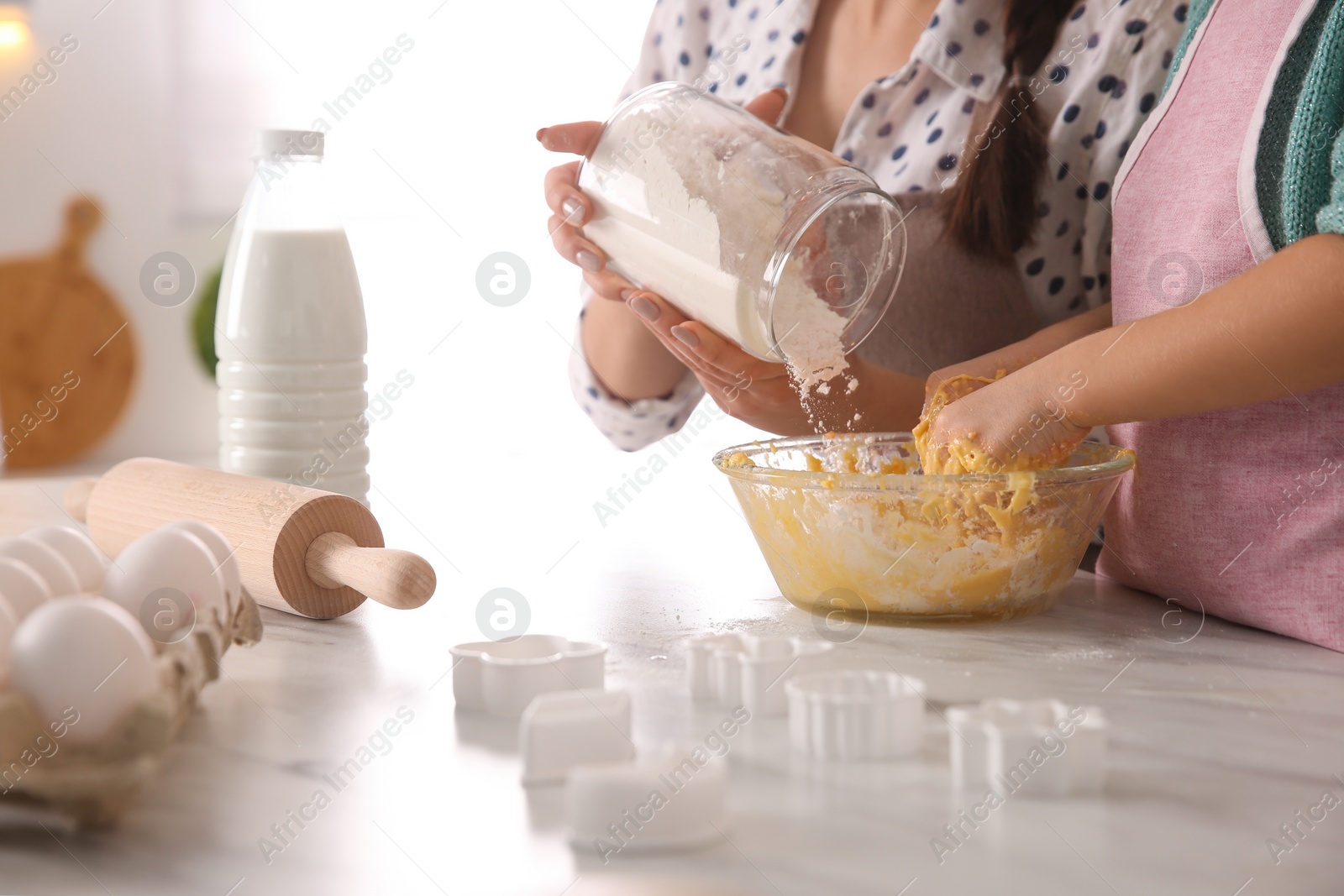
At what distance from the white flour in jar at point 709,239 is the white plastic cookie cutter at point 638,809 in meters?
0.36

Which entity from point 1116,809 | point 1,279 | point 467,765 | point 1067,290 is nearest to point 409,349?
point 1,279

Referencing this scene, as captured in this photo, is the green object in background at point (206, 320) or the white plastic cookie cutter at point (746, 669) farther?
the green object in background at point (206, 320)

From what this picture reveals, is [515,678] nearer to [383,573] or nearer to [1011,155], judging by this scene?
[383,573]

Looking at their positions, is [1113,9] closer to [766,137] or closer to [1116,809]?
[766,137]

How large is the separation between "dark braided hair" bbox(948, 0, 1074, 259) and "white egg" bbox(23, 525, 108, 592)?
29.7 inches

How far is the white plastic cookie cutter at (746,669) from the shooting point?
60cm

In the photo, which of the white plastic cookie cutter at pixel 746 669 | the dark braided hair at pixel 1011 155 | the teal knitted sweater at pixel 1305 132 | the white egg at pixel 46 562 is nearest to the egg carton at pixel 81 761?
the white egg at pixel 46 562

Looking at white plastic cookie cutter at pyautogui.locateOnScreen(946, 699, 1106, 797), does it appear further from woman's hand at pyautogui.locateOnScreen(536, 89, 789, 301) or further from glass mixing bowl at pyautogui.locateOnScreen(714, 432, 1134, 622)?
woman's hand at pyautogui.locateOnScreen(536, 89, 789, 301)

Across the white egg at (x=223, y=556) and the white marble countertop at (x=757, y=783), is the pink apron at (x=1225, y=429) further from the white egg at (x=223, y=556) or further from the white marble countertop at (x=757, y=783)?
the white egg at (x=223, y=556)

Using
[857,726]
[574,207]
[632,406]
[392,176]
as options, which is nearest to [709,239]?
[574,207]

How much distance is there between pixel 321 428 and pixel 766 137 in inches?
17.3

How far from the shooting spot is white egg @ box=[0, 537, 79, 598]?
587mm

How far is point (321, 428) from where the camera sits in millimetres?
942

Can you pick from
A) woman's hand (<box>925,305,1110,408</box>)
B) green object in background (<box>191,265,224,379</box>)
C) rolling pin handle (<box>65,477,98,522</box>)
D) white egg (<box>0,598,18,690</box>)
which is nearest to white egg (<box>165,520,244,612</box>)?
white egg (<box>0,598,18,690</box>)
